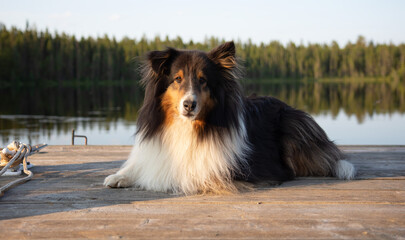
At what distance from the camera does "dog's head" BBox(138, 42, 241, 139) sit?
3.86m

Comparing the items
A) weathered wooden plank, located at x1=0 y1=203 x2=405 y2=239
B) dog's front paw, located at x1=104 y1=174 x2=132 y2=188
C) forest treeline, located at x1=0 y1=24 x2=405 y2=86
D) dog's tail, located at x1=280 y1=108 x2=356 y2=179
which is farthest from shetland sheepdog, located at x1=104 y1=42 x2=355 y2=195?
forest treeline, located at x1=0 y1=24 x2=405 y2=86

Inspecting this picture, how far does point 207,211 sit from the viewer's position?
10.4 ft

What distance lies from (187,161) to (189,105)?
73 cm

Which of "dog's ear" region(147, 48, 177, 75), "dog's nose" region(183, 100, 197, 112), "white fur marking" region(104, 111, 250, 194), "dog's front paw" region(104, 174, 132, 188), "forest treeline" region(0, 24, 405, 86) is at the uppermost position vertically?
"forest treeline" region(0, 24, 405, 86)

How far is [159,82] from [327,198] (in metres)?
1.94

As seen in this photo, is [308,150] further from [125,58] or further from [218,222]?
[125,58]

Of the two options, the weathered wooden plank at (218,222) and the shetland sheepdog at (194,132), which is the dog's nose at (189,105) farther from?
the weathered wooden plank at (218,222)

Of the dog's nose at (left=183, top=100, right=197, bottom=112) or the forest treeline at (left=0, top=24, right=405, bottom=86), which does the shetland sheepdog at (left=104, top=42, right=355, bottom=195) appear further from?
the forest treeline at (left=0, top=24, right=405, bottom=86)

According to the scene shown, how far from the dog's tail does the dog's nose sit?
1622 millimetres

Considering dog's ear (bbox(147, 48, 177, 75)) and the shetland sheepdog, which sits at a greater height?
dog's ear (bbox(147, 48, 177, 75))

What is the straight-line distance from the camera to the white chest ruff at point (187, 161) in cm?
396

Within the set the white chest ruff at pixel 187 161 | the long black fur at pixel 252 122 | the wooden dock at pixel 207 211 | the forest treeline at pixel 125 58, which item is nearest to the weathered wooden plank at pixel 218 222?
the wooden dock at pixel 207 211

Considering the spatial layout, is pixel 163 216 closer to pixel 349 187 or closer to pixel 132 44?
pixel 349 187

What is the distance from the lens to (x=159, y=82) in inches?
161
